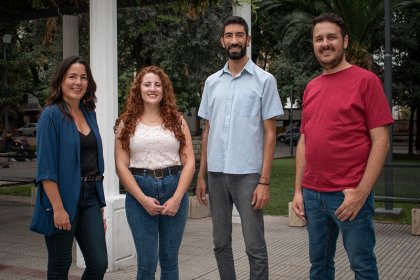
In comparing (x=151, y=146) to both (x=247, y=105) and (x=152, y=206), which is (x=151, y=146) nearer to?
(x=152, y=206)

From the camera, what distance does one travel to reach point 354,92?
3133mm

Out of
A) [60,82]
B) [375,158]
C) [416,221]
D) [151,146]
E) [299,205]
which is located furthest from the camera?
[416,221]

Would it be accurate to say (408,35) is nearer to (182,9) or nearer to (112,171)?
(182,9)

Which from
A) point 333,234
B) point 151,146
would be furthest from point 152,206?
point 333,234

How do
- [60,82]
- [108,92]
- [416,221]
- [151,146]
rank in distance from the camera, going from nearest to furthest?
[60,82], [151,146], [108,92], [416,221]

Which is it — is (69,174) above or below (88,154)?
below

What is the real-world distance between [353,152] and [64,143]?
67.0 inches

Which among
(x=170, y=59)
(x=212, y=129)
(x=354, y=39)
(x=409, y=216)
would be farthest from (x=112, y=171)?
(x=170, y=59)

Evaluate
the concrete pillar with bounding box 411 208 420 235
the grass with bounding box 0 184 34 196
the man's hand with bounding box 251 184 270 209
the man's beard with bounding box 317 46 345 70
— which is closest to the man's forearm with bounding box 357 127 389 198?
the man's beard with bounding box 317 46 345 70

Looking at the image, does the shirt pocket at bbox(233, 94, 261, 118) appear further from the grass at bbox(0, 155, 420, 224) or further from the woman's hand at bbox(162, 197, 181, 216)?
the grass at bbox(0, 155, 420, 224)

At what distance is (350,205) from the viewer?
3.11m

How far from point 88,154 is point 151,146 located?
413 millimetres

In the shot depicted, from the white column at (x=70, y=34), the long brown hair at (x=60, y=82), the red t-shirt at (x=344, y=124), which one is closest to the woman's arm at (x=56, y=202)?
the long brown hair at (x=60, y=82)

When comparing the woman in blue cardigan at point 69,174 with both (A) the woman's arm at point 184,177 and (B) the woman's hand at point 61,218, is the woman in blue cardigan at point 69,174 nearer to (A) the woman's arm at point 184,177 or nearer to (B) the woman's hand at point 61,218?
(B) the woman's hand at point 61,218
